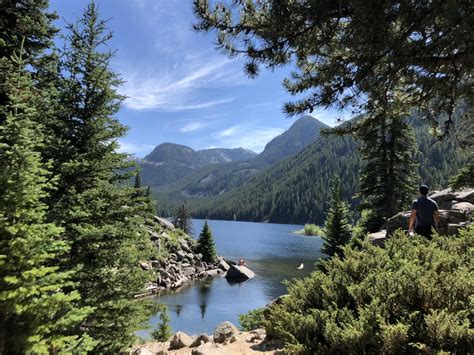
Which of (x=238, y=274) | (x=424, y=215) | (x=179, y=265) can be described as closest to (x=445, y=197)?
(x=424, y=215)

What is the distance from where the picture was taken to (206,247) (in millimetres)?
47000

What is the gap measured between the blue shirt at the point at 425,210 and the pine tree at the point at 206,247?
122 ft

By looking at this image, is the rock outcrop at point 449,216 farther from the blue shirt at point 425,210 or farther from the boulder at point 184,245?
the boulder at point 184,245

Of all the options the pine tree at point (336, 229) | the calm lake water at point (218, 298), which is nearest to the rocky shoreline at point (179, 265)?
the calm lake water at point (218, 298)

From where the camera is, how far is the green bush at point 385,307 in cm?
444

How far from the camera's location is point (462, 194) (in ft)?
55.0

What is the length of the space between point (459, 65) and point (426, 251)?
336 cm

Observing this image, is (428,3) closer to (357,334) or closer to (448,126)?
(448,126)

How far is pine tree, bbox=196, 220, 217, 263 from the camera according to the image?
152ft

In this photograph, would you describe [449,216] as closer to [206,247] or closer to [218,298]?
[218,298]

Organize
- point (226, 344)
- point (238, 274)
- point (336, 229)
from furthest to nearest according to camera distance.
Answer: point (238, 274), point (336, 229), point (226, 344)

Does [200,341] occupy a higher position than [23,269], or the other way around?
[23,269]

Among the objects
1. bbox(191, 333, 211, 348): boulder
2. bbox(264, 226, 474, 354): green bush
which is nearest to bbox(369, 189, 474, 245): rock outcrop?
bbox(264, 226, 474, 354): green bush

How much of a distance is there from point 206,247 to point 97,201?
128 feet
